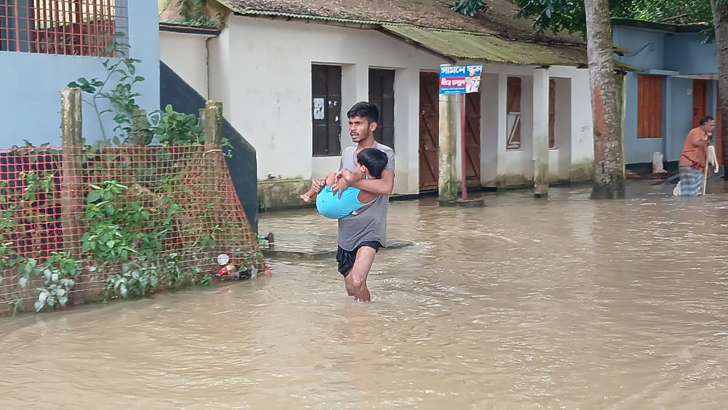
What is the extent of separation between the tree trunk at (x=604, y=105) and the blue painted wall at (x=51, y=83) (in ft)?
32.5

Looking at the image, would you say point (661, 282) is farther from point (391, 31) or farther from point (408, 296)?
point (391, 31)

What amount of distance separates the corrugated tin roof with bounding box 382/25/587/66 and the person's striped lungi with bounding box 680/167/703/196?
3.09m

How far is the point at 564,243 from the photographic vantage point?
11.4 metres

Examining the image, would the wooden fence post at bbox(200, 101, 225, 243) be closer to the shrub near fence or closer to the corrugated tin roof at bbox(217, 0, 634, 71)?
the shrub near fence

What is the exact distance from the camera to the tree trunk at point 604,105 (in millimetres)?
16766

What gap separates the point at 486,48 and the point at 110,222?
10795 mm

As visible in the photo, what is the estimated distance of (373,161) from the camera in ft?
21.6

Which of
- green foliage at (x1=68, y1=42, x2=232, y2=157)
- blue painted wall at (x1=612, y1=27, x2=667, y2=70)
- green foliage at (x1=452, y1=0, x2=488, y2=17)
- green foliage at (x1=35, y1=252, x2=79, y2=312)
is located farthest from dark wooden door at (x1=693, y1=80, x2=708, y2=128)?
green foliage at (x1=35, y1=252, x2=79, y2=312)

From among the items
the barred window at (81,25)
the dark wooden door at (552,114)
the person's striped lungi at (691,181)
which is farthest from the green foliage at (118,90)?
the dark wooden door at (552,114)

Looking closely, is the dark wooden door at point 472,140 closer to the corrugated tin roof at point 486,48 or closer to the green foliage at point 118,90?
the corrugated tin roof at point 486,48

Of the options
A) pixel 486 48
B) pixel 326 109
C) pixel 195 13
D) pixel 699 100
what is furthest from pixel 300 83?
pixel 699 100

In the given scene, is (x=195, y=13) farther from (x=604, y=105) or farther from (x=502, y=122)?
(x=502, y=122)

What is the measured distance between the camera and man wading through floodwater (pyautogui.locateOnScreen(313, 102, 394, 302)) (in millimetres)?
6672

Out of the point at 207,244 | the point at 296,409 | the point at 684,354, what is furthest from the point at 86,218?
the point at 684,354
